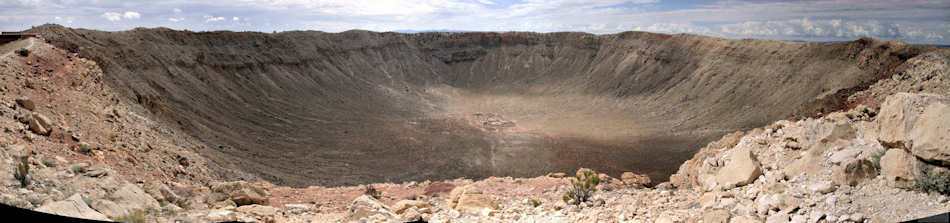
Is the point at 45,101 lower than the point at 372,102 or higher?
higher

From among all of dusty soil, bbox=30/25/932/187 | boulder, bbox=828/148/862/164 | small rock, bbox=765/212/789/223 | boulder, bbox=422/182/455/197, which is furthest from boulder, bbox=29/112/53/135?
boulder, bbox=828/148/862/164

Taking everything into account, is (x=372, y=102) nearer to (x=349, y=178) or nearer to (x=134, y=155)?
(x=349, y=178)

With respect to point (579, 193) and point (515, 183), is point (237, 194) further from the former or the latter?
point (515, 183)

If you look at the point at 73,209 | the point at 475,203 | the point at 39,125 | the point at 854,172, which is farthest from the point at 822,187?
the point at 39,125

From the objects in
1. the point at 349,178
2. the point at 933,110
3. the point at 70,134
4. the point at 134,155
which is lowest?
the point at 349,178

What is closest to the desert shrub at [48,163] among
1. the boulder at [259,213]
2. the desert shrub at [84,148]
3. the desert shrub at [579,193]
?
the boulder at [259,213]

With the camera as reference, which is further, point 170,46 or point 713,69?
point 713,69

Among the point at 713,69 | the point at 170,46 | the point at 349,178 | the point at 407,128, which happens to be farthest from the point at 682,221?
the point at 713,69
